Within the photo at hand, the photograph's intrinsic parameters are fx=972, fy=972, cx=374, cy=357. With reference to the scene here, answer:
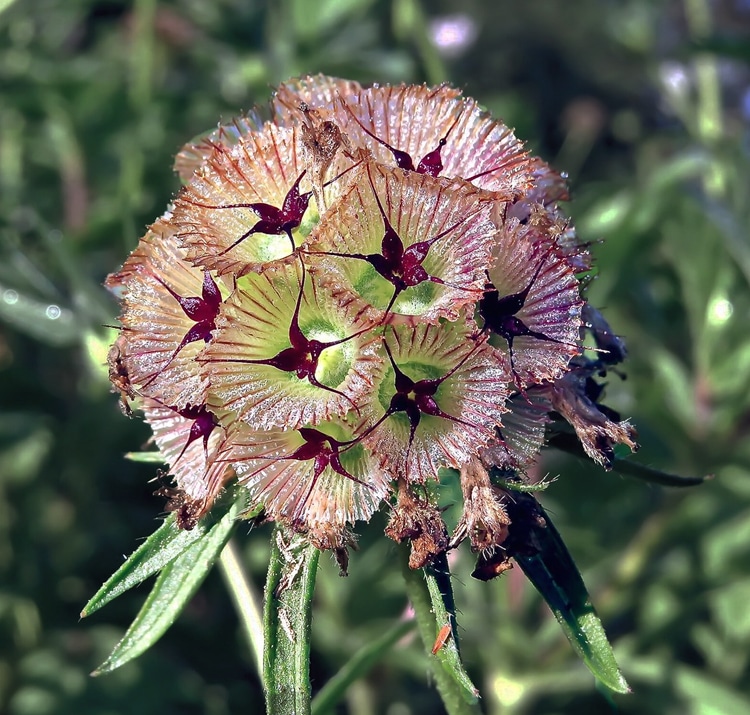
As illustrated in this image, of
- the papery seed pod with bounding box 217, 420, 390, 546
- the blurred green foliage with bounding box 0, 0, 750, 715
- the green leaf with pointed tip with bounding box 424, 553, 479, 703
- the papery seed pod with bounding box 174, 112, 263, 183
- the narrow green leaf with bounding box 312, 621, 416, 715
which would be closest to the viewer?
the green leaf with pointed tip with bounding box 424, 553, 479, 703

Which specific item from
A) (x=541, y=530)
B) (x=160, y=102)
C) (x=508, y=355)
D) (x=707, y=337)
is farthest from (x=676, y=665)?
(x=160, y=102)

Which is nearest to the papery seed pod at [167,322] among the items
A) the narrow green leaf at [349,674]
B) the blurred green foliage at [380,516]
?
the narrow green leaf at [349,674]

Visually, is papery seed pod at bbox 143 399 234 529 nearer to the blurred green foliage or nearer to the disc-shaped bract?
the disc-shaped bract

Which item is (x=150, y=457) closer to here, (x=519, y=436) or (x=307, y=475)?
(x=307, y=475)

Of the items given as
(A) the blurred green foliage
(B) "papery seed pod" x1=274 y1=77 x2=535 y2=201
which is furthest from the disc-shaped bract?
(A) the blurred green foliage

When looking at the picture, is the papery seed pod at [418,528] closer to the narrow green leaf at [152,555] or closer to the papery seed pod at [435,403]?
the papery seed pod at [435,403]

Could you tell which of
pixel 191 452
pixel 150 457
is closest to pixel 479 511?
pixel 191 452

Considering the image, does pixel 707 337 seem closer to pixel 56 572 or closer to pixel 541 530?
pixel 541 530
